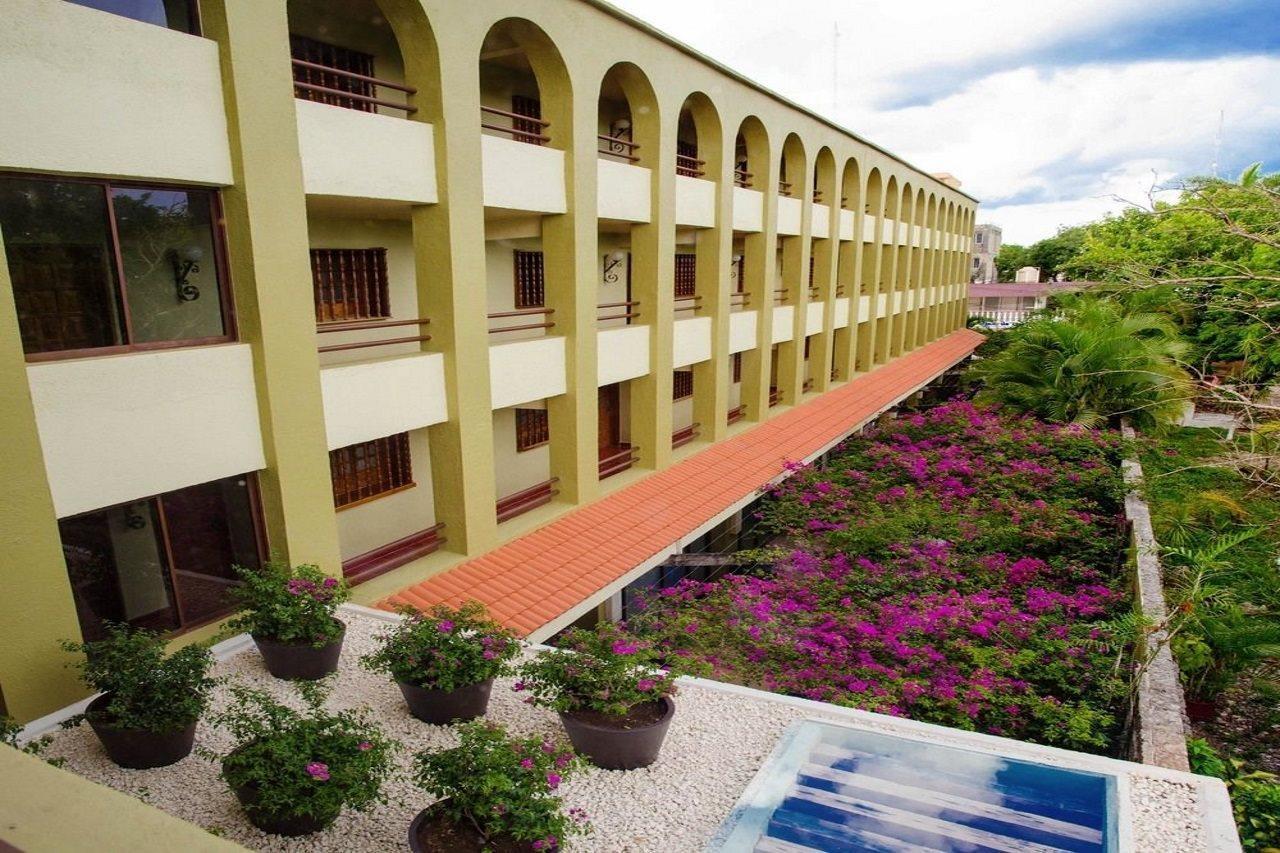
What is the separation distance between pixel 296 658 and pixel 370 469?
426 centimetres

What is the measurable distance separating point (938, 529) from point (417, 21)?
10843 mm

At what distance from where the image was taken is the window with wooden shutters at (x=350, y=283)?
1007 centimetres

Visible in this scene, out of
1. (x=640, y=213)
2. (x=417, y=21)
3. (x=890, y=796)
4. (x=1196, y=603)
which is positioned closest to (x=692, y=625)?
(x=890, y=796)

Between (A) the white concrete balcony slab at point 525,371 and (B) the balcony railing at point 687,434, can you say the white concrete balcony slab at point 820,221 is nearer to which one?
(B) the balcony railing at point 687,434

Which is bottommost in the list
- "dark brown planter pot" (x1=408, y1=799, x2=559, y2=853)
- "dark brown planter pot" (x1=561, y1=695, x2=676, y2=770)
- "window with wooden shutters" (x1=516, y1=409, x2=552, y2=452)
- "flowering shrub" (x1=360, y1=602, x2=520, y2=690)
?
"dark brown planter pot" (x1=561, y1=695, x2=676, y2=770)

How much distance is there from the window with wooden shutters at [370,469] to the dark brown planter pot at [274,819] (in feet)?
18.5

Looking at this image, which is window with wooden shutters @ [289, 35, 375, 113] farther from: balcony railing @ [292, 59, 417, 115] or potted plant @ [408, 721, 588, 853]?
potted plant @ [408, 721, 588, 853]

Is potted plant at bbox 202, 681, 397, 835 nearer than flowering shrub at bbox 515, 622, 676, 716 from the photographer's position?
Yes

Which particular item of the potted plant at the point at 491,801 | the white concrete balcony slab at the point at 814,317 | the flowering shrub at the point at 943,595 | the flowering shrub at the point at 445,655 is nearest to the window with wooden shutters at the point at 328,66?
the flowering shrub at the point at 445,655

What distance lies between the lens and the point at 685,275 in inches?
768

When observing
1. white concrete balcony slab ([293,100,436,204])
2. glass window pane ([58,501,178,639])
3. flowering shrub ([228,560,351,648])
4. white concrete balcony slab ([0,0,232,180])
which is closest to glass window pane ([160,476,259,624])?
glass window pane ([58,501,178,639])

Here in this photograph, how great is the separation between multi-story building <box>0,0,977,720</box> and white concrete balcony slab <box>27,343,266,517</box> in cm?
2

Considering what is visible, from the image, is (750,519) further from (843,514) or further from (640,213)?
(640,213)

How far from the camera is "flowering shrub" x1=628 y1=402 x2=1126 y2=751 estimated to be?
809 cm
